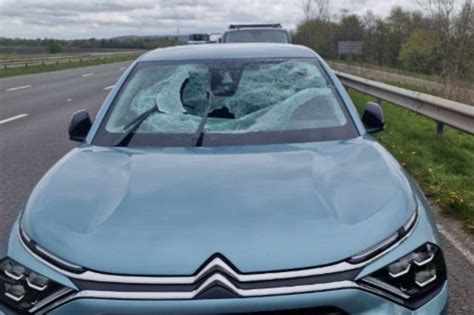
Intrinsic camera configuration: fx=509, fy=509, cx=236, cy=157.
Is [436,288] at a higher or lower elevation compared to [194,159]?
lower

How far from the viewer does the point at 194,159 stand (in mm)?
2572

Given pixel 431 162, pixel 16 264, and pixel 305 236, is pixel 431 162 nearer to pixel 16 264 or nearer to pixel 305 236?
pixel 305 236

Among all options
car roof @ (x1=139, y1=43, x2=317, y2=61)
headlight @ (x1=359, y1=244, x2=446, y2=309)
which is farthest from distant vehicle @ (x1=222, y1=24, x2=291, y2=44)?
headlight @ (x1=359, y1=244, x2=446, y2=309)

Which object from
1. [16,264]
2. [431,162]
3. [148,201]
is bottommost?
[431,162]

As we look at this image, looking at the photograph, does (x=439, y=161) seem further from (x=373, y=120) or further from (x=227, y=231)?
(x=227, y=231)

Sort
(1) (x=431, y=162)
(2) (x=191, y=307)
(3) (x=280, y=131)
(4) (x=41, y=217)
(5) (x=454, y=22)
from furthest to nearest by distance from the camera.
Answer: (5) (x=454, y=22) → (1) (x=431, y=162) → (3) (x=280, y=131) → (4) (x=41, y=217) → (2) (x=191, y=307)

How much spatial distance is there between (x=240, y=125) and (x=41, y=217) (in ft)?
4.43

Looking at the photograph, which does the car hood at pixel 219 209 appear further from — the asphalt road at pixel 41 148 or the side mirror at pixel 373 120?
the side mirror at pixel 373 120

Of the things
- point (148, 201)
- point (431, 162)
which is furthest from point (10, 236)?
point (431, 162)

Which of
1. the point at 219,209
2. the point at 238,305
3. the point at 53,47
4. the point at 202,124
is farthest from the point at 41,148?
the point at 53,47

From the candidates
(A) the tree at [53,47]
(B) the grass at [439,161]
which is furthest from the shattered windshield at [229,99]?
(A) the tree at [53,47]

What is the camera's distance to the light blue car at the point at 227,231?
1.69 m

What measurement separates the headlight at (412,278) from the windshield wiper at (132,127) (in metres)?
1.67

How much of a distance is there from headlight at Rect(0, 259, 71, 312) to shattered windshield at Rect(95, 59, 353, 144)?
1239mm
